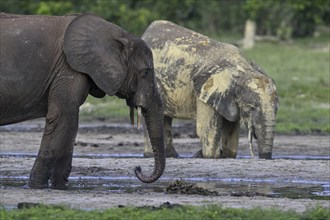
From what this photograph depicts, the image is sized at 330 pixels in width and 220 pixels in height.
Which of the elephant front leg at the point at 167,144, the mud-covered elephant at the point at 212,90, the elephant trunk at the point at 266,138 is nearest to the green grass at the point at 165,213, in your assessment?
the elephant trunk at the point at 266,138

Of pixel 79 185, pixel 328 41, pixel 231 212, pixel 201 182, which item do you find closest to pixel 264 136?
pixel 201 182

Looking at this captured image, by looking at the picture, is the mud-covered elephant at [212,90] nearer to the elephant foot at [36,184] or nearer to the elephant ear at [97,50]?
the elephant ear at [97,50]

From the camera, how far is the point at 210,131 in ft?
57.1

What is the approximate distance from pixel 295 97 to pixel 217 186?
12582 mm

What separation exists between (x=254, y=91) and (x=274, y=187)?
315cm

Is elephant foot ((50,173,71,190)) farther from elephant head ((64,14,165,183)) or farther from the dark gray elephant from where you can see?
elephant head ((64,14,165,183))

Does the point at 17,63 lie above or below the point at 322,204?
above

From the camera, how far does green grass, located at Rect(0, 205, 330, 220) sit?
412 inches

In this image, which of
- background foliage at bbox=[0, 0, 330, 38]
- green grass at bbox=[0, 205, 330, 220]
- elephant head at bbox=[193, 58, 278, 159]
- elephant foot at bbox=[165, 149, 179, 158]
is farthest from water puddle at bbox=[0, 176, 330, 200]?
background foliage at bbox=[0, 0, 330, 38]

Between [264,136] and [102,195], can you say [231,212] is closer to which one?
[102,195]

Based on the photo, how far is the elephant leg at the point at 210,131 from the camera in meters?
17.4

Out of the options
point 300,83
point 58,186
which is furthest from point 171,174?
point 300,83

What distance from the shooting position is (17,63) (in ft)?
41.8

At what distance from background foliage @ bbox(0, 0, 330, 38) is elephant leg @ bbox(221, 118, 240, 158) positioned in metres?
20.6
